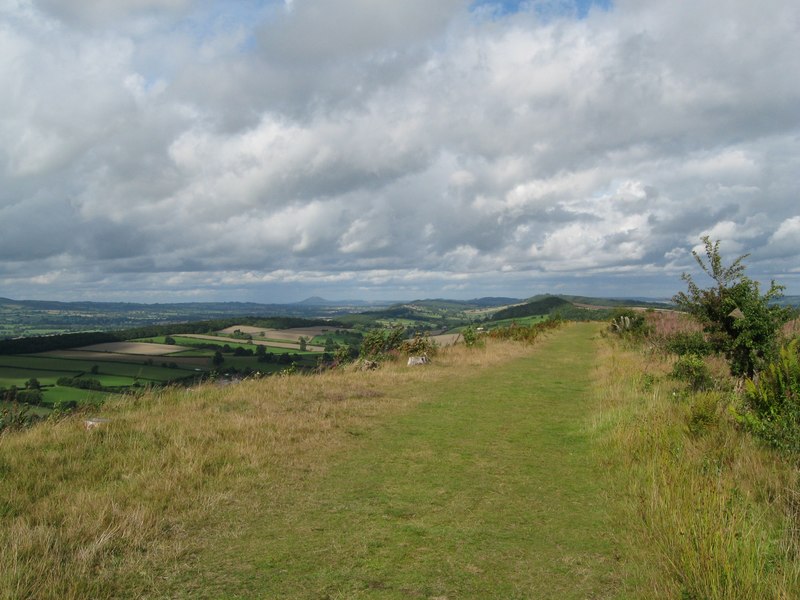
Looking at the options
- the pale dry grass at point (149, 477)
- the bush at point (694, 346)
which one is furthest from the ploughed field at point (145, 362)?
the bush at point (694, 346)

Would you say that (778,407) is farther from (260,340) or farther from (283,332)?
(283,332)

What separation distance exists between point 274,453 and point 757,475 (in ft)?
23.6

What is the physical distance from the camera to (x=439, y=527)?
18.9 feet

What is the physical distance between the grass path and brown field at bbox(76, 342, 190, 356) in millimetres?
37671

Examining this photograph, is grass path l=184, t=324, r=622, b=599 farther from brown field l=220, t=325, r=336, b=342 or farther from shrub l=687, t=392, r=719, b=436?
brown field l=220, t=325, r=336, b=342

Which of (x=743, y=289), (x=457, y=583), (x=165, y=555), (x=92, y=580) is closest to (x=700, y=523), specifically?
(x=457, y=583)

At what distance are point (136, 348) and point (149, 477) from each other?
4279cm

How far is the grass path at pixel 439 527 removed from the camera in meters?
4.49

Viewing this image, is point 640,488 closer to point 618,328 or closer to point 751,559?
point 751,559

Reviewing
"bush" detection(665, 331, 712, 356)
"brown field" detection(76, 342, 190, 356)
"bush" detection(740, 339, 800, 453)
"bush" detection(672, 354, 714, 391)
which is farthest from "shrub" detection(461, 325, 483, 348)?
"brown field" detection(76, 342, 190, 356)

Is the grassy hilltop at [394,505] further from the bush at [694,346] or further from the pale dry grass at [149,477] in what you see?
the bush at [694,346]

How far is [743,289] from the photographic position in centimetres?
1134

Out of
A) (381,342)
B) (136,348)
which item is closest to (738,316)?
(381,342)

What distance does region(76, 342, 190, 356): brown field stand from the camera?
42.0 metres
